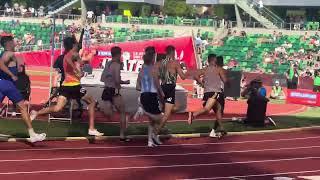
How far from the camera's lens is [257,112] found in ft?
53.6

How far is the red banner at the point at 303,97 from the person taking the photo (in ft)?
86.2

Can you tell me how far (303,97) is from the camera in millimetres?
26766

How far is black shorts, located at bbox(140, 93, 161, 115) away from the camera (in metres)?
12.1

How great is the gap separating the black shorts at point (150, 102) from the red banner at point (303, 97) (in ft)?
49.8

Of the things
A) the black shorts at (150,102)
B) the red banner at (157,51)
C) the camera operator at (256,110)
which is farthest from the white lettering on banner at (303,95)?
the black shorts at (150,102)

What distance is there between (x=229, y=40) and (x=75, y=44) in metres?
35.4

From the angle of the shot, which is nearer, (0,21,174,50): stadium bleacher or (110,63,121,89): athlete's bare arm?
(110,63,121,89): athlete's bare arm

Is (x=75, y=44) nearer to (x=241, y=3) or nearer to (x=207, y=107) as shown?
(x=207, y=107)

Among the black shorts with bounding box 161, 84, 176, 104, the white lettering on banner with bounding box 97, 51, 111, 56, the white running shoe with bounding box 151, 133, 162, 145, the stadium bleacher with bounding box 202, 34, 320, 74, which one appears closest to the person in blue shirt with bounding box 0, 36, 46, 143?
the white running shoe with bounding box 151, 133, 162, 145

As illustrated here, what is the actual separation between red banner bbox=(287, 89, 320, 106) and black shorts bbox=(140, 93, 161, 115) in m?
15.2

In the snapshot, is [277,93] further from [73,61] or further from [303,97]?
[73,61]

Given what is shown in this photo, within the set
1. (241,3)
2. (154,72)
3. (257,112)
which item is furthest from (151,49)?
(241,3)

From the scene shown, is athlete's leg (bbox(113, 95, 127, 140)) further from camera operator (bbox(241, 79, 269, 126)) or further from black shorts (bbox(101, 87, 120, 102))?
camera operator (bbox(241, 79, 269, 126))

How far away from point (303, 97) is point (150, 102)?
15.8m
